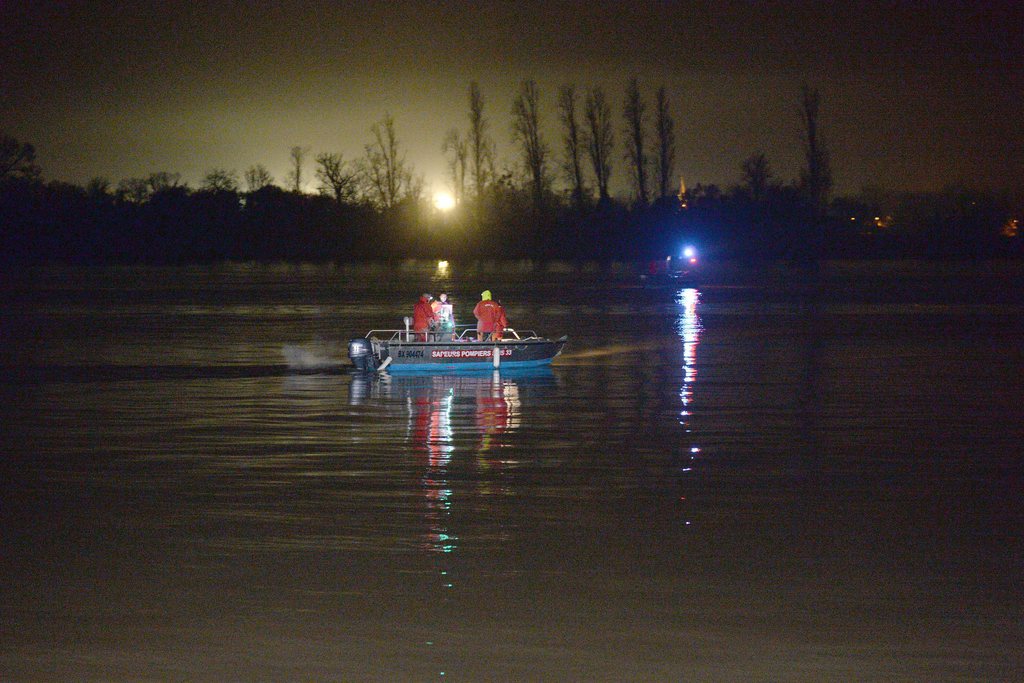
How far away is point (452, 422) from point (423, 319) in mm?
9316

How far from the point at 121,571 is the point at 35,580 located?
29.8 inches

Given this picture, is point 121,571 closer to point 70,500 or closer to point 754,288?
point 70,500

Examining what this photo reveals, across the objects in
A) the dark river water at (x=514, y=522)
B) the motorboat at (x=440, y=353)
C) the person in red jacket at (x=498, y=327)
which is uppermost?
the person in red jacket at (x=498, y=327)

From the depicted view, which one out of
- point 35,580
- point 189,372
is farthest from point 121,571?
point 189,372

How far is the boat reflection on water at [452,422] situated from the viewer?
54.8 ft

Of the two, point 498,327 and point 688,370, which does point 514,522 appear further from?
point 688,370

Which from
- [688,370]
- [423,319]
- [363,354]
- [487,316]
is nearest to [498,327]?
[487,316]

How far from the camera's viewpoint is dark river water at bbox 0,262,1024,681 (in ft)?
33.8

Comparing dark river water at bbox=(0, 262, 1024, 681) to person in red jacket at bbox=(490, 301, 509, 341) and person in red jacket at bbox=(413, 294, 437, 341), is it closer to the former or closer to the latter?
person in red jacket at bbox=(490, 301, 509, 341)

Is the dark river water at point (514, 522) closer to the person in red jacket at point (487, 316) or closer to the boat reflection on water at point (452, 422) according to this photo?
the boat reflection on water at point (452, 422)

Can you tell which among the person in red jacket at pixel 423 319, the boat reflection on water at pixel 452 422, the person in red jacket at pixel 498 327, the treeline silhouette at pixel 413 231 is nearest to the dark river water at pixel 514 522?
the boat reflection on water at pixel 452 422

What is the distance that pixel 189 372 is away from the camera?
33531 millimetres

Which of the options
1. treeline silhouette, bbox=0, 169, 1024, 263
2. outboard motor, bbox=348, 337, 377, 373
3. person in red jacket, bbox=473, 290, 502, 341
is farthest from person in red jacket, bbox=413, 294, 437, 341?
treeline silhouette, bbox=0, 169, 1024, 263

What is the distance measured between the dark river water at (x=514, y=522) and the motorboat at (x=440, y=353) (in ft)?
1.58
